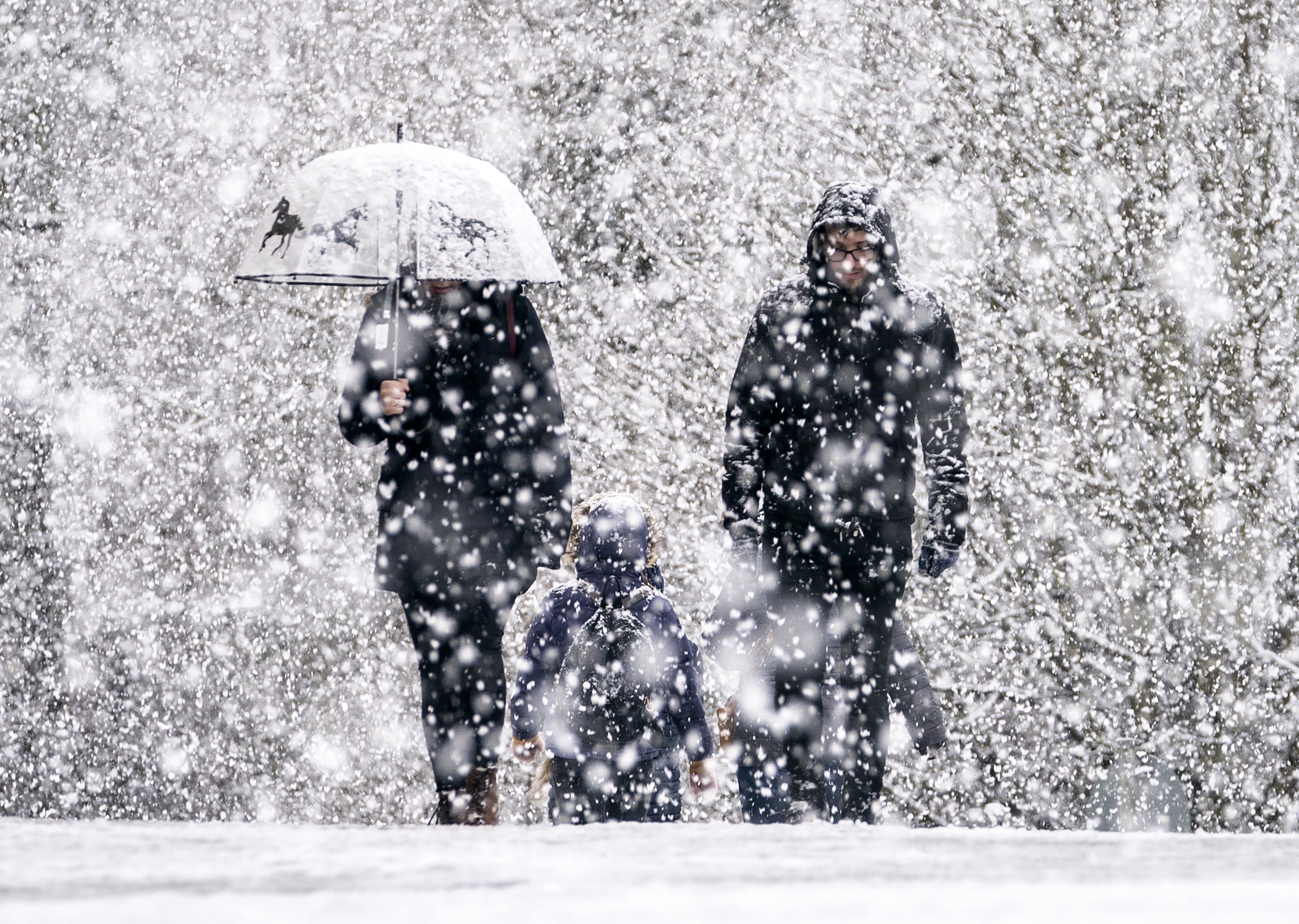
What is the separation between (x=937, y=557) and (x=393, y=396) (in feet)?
5.30

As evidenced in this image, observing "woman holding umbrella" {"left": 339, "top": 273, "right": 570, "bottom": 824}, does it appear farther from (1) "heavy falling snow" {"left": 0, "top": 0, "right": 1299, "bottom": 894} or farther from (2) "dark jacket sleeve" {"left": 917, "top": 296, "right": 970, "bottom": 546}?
(2) "dark jacket sleeve" {"left": 917, "top": 296, "right": 970, "bottom": 546}

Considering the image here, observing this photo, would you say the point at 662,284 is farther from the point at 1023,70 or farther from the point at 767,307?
the point at 1023,70

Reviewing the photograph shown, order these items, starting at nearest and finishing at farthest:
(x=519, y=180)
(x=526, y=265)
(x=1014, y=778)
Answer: (x=526, y=265), (x=1014, y=778), (x=519, y=180)

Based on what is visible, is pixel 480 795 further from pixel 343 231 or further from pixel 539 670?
pixel 343 231

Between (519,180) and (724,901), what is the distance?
361 centimetres

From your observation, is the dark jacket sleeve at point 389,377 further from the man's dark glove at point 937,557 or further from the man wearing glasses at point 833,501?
the man's dark glove at point 937,557

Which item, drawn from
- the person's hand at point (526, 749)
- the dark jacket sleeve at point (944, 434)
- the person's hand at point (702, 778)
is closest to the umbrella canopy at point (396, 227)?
the dark jacket sleeve at point (944, 434)

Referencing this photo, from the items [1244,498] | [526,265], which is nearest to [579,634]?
[526,265]

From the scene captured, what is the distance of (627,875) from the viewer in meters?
1.36

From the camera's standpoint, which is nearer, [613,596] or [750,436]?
[613,596]

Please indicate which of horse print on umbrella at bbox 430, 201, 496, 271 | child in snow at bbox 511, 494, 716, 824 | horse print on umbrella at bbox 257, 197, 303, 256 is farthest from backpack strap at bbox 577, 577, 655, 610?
horse print on umbrella at bbox 257, 197, 303, 256

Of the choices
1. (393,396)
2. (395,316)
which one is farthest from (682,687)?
(395,316)

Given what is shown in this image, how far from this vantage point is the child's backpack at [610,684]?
320 centimetres

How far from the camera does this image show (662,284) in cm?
433
